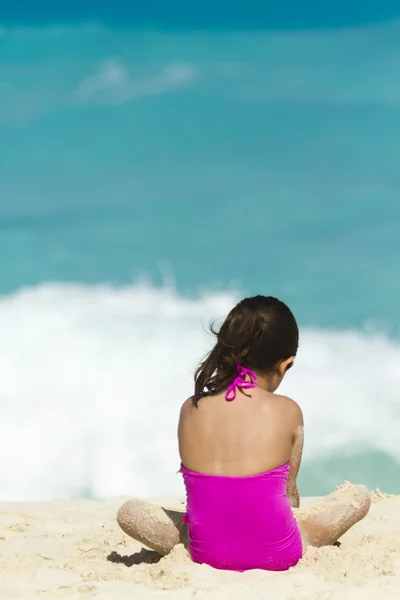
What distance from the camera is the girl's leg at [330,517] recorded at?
4.30m

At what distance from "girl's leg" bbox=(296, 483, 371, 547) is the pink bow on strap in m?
0.88

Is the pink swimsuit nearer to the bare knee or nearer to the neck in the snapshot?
the neck

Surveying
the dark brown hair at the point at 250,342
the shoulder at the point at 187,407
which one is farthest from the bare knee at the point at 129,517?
the dark brown hair at the point at 250,342

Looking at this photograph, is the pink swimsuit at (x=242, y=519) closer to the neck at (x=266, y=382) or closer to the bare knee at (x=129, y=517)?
the neck at (x=266, y=382)

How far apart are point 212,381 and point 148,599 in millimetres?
1080

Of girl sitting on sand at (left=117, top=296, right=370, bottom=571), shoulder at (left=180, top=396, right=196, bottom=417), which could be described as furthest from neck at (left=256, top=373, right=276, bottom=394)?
shoulder at (left=180, top=396, right=196, bottom=417)

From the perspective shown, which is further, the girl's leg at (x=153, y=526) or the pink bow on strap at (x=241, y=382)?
the girl's leg at (x=153, y=526)

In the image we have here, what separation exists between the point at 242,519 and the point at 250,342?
2.86 feet

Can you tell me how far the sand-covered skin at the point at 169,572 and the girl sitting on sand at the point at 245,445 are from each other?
0.49 feet

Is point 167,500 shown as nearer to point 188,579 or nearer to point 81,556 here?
point 81,556

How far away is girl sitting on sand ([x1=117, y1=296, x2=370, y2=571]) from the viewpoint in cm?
391

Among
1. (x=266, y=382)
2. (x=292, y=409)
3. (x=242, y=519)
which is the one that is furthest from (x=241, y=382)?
(x=242, y=519)

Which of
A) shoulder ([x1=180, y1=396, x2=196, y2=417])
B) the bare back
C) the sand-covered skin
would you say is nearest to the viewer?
the sand-covered skin

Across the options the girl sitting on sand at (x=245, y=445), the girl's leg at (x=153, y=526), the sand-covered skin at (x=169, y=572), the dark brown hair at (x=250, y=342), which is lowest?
the sand-covered skin at (x=169, y=572)
